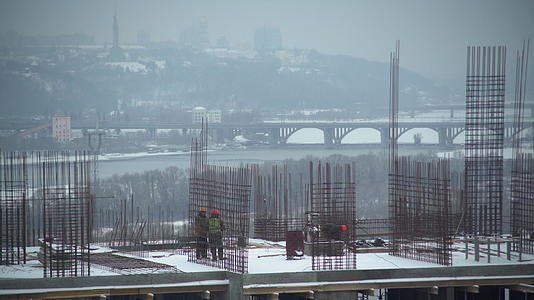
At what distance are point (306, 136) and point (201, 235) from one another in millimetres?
78177

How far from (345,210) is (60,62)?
147 m

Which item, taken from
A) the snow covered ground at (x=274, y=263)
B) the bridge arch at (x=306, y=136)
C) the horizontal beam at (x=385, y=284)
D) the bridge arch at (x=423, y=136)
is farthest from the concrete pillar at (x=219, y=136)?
the horizontal beam at (x=385, y=284)

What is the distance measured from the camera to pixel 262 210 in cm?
2684

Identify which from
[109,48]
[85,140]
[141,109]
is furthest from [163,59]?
[85,140]

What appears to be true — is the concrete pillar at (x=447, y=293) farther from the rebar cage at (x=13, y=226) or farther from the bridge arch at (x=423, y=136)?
the bridge arch at (x=423, y=136)

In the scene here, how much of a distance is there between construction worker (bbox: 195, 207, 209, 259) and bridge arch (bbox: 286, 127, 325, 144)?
7306cm

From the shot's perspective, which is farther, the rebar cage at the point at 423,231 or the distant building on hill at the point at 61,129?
the distant building on hill at the point at 61,129

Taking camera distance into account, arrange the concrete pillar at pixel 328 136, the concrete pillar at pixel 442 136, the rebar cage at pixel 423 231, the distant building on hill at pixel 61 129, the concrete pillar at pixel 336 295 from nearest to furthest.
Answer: the concrete pillar at pixel 336 295 < the rebar cage at pixel 423 231 < the concrete pillar at pixel 442 136 < the distant building on hill at pixel 61 129 < the concrete pillar at pixel 328 136

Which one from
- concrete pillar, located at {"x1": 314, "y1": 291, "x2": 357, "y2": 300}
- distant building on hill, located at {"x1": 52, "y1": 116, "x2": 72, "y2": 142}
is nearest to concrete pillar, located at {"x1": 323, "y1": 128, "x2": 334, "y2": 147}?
distant building on hill, located at {"x1": 52, "y1": 116, "x2": 72, "y2": 142}

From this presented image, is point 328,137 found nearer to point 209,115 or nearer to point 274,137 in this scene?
point 274,137

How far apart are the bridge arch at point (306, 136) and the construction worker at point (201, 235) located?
7306 cm

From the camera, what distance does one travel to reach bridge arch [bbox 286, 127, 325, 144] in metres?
93.4

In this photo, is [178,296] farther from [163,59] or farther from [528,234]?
[163,59]

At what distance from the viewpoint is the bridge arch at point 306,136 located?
9338cm
